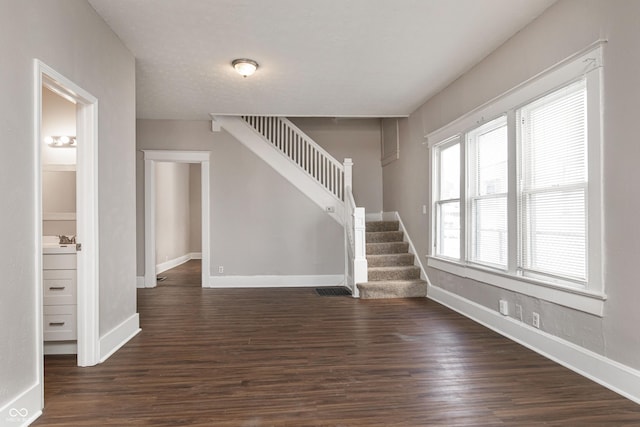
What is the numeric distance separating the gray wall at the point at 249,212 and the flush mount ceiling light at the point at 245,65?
238 centimetres

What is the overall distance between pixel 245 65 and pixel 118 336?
9.27 feet

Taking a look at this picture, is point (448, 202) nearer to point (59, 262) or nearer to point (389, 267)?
point (389, 267)

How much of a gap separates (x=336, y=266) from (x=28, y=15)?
16.5 ft

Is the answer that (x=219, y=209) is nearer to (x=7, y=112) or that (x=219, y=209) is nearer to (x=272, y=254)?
(x=272, y=254)

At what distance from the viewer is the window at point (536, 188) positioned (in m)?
2.56

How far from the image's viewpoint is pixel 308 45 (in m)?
3.43

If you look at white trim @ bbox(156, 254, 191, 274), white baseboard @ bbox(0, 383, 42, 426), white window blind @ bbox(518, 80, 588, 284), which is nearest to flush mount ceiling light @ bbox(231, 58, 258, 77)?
white window blind @ bbox(518, 80, 588, 284)

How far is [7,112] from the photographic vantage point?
1890 millimetres

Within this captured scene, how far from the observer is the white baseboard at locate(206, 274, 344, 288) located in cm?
606

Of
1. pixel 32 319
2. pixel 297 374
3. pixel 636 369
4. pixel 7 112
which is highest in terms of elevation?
pixel 7 112

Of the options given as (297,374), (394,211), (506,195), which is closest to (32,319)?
(297,374)

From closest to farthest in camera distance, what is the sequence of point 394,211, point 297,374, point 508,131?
point 297,374
point 508,131
point 394,211

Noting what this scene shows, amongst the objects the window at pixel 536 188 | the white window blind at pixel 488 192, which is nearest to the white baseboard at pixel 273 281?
the window at pixel 536 188

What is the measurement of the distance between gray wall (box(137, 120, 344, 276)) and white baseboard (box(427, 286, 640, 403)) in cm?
283
